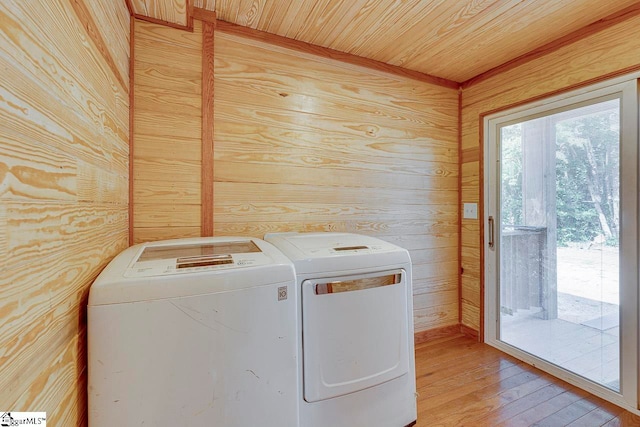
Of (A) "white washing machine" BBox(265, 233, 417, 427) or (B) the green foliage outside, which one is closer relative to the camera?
(A) "white washing machine" BBox(265, 233, 417, 427)

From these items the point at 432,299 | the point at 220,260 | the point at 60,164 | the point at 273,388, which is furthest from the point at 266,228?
the point at 432,299

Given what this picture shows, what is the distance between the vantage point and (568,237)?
6.03 feet

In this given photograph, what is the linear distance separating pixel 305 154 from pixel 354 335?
1161mm

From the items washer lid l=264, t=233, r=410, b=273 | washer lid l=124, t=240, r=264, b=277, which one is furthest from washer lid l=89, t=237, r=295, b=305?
washer lid l=264, t=233, r=410, b=273

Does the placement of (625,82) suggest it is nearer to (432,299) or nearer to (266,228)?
(432,299)

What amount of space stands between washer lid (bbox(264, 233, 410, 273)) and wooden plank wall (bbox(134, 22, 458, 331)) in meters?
0.48

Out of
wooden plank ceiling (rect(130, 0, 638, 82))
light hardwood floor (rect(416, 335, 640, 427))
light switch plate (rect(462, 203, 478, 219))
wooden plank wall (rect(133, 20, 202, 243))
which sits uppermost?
wooden plank ceiling (rect(130, 0, 638, 82))

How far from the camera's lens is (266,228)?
1.76 metres

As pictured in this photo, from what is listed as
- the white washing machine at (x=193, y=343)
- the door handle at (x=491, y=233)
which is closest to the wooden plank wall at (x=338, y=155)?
the door handle at (x=491, y=233)

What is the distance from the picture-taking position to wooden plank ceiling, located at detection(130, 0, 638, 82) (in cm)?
150

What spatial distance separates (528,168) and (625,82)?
0.65m

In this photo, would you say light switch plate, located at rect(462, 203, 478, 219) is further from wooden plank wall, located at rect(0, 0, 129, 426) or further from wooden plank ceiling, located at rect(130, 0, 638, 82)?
wooden plank wall, located at rect(0, 0, 129, 426)

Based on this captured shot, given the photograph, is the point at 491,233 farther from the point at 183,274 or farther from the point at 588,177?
the point at 183,274

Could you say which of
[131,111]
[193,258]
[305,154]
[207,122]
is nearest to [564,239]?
[305,154]
